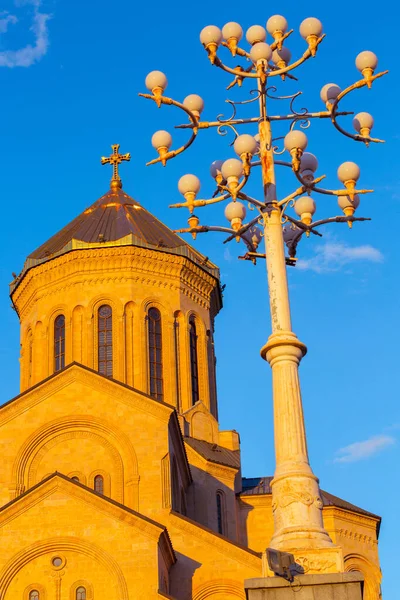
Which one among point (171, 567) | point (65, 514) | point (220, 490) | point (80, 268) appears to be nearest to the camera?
point (65, 514)

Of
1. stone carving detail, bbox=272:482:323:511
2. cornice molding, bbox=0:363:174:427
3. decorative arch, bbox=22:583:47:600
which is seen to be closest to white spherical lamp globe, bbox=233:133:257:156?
stone carving detail, bbox=272:482:323:511

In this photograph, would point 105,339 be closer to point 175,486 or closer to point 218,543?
point 175,486

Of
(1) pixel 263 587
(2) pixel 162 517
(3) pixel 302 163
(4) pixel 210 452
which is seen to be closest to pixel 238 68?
(3) pixel 302 163

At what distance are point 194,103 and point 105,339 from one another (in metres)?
19.7

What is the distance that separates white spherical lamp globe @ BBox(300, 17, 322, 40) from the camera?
1636cm

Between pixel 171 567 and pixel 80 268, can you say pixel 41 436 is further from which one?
pixel 80 268

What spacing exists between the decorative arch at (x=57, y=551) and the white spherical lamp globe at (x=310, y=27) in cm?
1272

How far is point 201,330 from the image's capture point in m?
37.2

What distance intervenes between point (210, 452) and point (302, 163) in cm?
1892

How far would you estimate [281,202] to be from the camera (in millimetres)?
15695

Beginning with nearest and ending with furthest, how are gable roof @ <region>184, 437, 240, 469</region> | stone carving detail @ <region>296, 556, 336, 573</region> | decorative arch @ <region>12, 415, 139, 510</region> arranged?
stone carving detail @ <region>296, 556, 336, 573</region> → decorative arch @ <region>12, 415, 139, 510</region> → gable roof @ <region>184, 437, 240, 469</region>

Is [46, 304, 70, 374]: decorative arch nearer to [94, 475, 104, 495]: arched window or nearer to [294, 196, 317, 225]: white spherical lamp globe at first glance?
[94, 475, 104, 495]: arched window

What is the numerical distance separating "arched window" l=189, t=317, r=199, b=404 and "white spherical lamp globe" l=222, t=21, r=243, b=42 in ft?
66.1

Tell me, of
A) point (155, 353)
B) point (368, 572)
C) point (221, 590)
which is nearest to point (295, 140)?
point (221, 590)
